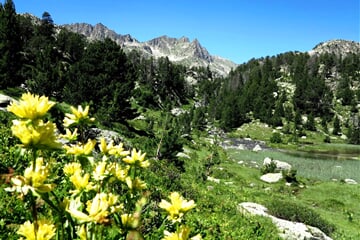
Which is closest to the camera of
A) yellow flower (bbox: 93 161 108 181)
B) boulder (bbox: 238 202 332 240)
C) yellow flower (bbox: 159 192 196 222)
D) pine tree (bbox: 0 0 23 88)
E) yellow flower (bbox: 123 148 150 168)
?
yellow flower (bbox: 159 192 196 222)

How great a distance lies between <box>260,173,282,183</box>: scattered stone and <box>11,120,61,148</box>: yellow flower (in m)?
28.2

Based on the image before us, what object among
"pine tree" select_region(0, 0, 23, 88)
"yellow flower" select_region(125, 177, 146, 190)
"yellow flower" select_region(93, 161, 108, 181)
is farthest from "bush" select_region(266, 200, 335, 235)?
"pine tree" select_region(0, 0, 23, 88)

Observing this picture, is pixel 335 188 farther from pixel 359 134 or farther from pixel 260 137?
pixel 359 134

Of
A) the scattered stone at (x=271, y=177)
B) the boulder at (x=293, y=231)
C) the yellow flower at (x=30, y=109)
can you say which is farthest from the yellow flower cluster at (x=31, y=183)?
the scattered stone at (x=271, y=177)

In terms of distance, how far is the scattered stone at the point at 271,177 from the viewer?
2858 cm

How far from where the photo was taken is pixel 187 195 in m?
13.4

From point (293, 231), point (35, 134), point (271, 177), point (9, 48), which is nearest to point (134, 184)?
point (35, 134)

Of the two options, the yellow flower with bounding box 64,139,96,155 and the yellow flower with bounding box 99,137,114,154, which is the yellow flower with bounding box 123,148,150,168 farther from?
the yellow flower with bounding box 64,139,96,155

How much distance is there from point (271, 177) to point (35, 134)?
95.0ft

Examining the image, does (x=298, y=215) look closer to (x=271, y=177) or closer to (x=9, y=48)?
(x=271, y=177)

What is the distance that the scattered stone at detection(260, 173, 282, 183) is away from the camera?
28578 millimetres

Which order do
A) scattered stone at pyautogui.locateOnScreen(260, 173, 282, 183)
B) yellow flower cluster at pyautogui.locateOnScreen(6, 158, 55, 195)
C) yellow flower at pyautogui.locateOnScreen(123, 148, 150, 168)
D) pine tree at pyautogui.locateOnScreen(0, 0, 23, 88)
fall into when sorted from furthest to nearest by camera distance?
1. pine tree at pyautogui.locateOnScreen(0, 0, 23, 88)
2. scattered stone at pyautogui.locateOnScreen(260, 173, 282, 183)
3. yellow flower at pyautogui.locateOnScreen(123, 148, 150, 168)
4. yellow flower cluster at pyautogui.locateOnScreen(6, 158, 55, 195)

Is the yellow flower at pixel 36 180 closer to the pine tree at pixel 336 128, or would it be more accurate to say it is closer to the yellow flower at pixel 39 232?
the yellow flower at pixel 39 232

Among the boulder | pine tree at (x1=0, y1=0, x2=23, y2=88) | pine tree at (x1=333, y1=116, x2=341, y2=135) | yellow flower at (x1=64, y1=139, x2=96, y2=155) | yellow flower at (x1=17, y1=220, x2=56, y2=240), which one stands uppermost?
Result: pine tree at (x1=0, y1=0, x2=23, y2=88)
